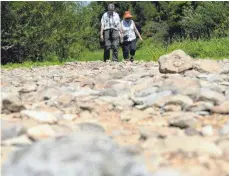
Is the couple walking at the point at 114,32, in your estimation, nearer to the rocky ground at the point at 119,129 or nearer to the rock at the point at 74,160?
the rocky ground at the point at 119,129

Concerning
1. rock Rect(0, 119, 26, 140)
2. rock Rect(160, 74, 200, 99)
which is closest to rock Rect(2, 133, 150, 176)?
rock Rect(0, 119, 26, 140)

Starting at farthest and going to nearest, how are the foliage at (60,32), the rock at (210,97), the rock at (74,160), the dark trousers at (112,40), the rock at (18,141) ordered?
the foliage at (60,32) → the dark trousers at (112,40) → the rock at (210,97) → the rock at (18,141) → the rock at (74,160)

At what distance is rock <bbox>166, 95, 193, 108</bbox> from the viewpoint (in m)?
4.27

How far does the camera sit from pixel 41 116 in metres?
3.84

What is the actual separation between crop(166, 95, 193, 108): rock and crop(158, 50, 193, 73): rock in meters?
2.35

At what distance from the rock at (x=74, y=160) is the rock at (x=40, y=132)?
1.27 feet

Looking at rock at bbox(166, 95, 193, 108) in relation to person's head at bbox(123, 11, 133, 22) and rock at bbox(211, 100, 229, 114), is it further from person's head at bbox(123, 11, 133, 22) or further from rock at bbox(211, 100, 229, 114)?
person's head at bbox(123, 11, 133, 22)

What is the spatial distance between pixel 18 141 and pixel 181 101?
150cm

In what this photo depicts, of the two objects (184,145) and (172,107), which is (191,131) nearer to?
(184,145)

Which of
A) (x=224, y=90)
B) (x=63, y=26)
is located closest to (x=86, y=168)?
(x=224, y=90)

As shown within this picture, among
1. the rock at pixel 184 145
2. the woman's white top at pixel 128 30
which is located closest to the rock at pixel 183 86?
the rock at pixel 184 145

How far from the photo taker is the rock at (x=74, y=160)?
8.92ft

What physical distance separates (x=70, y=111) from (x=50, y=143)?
4.41 feet

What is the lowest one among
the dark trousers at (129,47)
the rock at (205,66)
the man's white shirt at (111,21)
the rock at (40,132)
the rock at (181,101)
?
the dark trousers at (129,47)
